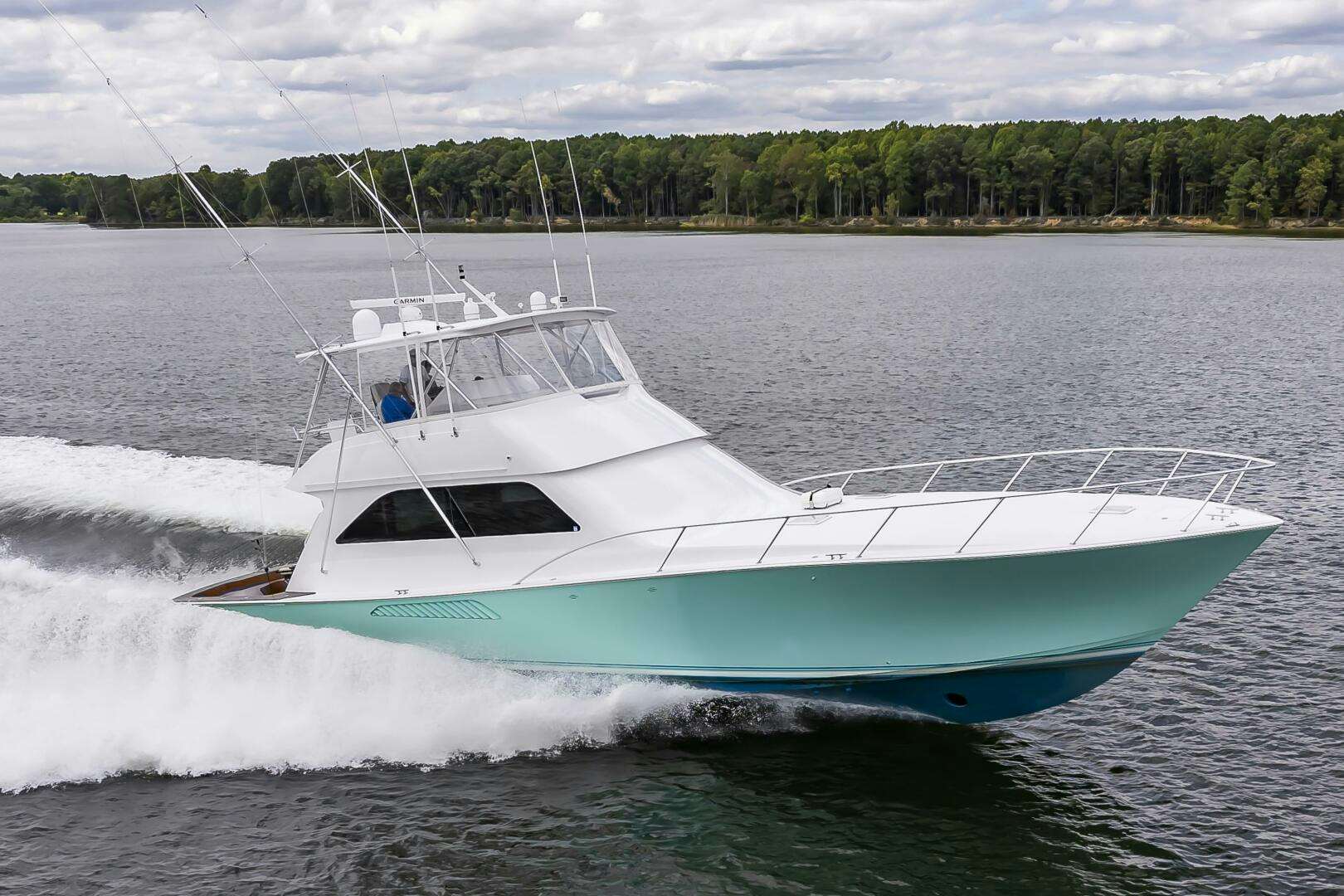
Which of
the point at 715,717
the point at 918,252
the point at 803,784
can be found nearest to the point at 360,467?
the point at 715,717

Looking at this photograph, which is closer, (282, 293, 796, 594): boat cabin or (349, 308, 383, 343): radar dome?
(282, 293, 796, 594): boat cabin

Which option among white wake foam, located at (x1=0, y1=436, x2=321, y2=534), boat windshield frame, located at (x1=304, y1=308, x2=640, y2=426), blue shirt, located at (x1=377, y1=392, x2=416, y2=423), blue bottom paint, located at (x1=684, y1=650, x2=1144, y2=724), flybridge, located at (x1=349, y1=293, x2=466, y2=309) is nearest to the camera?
blue bottom paint, located at (x1=684, y1=650, x2=1144, y2=724)

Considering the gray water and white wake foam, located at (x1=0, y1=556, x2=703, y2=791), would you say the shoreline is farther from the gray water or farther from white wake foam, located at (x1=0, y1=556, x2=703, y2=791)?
white wake foam, located at (x1=0, y1=556, x2=703, y2=791)

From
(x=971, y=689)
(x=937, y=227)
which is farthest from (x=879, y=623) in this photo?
(x=937, y=227)

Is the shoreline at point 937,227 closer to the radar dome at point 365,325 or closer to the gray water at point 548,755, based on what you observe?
the gray water at point 548,755

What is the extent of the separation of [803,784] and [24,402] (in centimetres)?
2624

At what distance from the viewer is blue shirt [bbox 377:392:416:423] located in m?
11.8

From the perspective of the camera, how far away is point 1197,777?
10.5 m

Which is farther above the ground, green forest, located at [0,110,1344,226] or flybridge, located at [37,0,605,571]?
green forest, located at [0,110,1344,226]

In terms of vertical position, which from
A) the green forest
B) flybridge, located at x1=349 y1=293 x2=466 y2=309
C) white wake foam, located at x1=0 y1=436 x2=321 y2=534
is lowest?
white wake foam, located at x1=0 y1=436 x2=321 y2=534

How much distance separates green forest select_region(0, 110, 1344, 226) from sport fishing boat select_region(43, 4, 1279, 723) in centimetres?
7353

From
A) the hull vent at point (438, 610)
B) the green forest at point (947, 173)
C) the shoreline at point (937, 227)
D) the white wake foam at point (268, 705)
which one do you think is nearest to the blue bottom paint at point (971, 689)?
the white wake foam at point (268, 705)

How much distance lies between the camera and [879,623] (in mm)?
10078

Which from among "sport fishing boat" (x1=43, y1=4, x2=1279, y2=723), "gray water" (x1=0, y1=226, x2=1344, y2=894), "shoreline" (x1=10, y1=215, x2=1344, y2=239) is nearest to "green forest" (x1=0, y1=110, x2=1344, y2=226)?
"shoreline" (x1=10, y1=215, x2=1344, y2=239)
